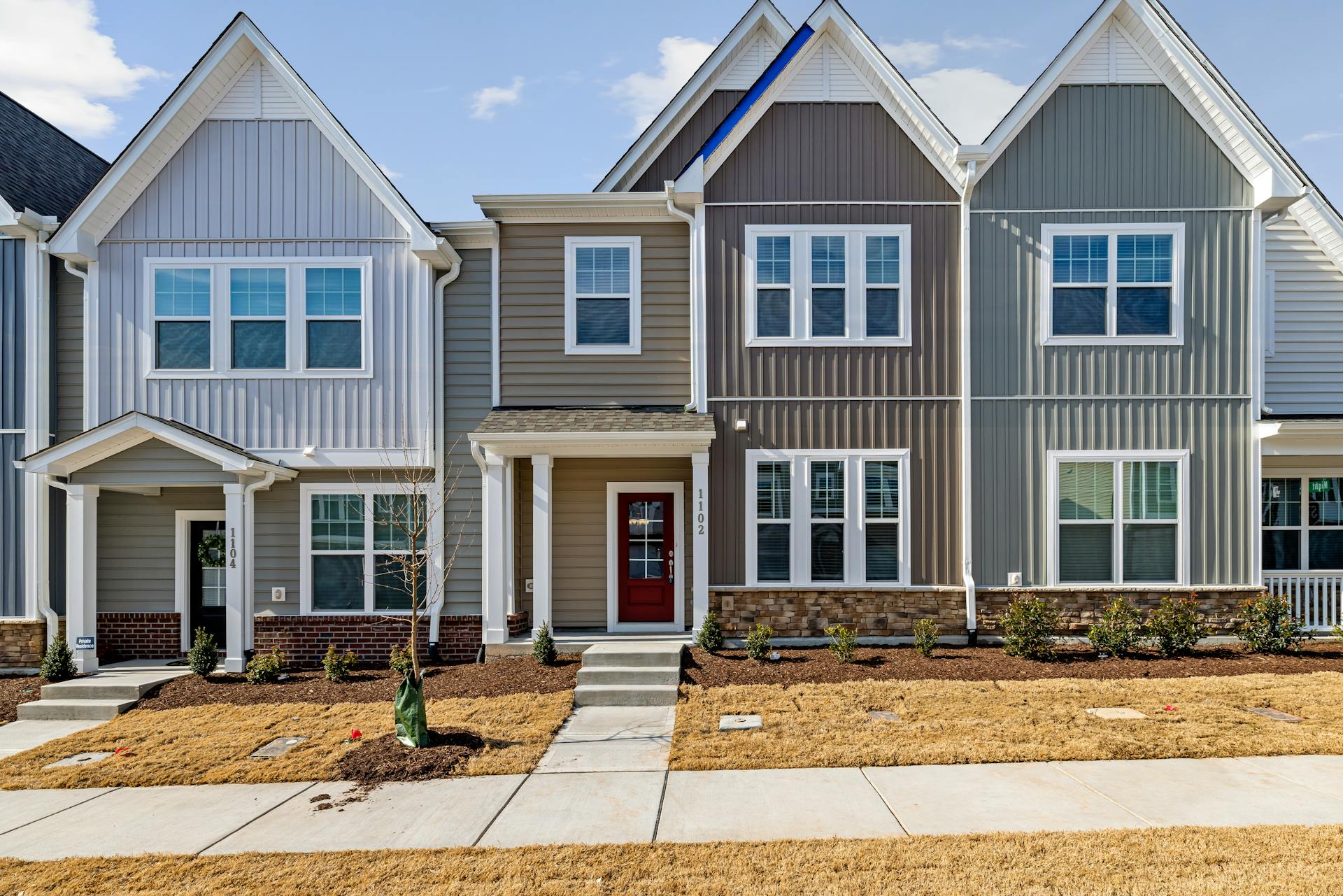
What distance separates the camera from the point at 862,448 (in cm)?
1156

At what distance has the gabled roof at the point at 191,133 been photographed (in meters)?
11.4

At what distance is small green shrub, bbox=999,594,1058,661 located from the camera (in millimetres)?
10680

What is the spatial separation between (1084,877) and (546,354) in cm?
925

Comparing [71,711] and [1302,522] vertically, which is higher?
[1302,522]

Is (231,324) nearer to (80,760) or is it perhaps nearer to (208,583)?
(208,583)

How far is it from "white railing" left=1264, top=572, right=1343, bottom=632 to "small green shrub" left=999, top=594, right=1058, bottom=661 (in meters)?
3.69

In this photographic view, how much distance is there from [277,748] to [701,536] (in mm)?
5565

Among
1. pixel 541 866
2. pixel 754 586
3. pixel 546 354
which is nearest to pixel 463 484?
pixel 546 354

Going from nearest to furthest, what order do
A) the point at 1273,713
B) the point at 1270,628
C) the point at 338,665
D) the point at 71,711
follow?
1. the point at 1273,713
2. the point at 71,711
3. the point at 338,665
4. the point at 1270,628

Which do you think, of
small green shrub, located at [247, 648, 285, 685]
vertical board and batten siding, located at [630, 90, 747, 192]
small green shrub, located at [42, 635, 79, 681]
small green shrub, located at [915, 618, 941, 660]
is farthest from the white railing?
small green shrub, located at [42, 635, 79, 681]

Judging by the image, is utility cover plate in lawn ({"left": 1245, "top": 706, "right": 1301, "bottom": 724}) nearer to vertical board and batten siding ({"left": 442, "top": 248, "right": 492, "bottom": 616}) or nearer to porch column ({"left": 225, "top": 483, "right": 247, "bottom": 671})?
vertical board and batten siding ({"left": 442, "top": 248, "right": 492, "bottom": 616})

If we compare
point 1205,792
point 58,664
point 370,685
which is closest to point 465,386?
point 370,685

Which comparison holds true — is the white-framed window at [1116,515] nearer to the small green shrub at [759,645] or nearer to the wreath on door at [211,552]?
the small green shrub at [759,645]

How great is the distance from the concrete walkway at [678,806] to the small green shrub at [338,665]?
3.48 meters
